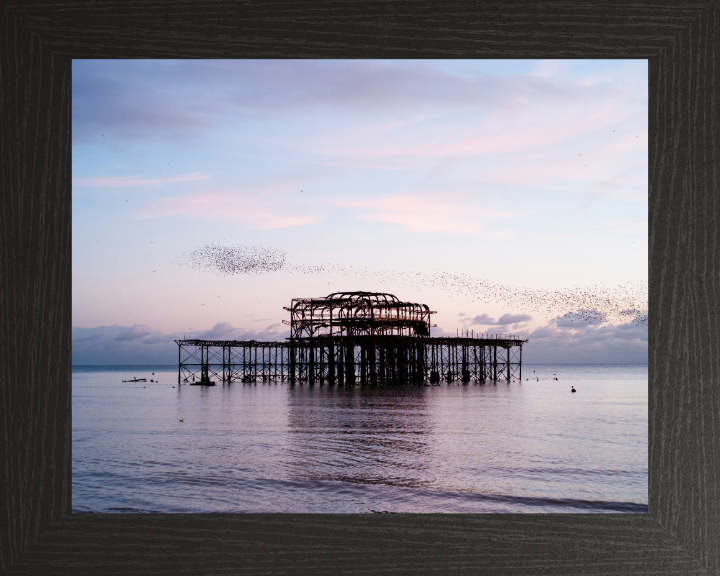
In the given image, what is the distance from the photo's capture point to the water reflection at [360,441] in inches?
410

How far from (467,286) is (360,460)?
95.5ft

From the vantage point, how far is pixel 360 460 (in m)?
11.6

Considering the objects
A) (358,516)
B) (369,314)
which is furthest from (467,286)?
(358,516)

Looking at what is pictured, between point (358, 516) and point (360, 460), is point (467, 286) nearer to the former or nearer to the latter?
point (360, 460)

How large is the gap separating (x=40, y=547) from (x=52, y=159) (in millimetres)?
1209

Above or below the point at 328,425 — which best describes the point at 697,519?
above

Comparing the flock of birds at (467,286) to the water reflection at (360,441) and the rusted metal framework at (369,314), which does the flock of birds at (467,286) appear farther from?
the water reflection at (360,441)

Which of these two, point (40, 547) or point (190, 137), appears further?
point (190, 137)

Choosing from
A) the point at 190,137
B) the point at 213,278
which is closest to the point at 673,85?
the point at 190,137

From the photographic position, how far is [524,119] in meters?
43.7

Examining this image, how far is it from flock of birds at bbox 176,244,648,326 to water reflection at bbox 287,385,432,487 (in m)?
17.0

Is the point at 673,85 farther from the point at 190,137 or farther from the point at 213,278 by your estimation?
the point at 213,278

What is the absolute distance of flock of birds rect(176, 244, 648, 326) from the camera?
136 ft

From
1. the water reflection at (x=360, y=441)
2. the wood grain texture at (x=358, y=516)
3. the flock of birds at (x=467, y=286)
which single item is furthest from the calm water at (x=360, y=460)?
the flock of birds at (x=467, y=286)
